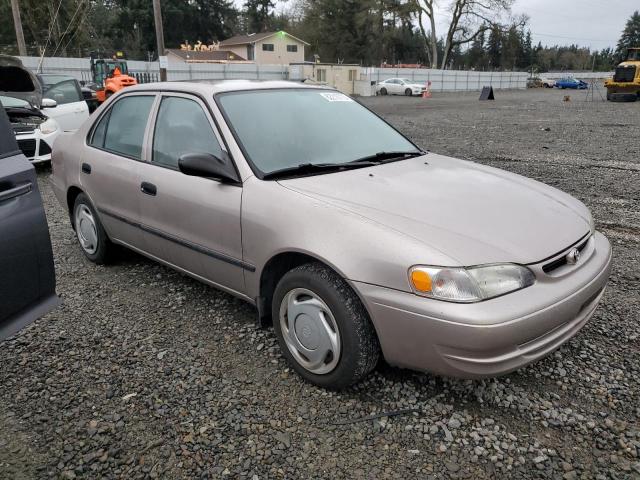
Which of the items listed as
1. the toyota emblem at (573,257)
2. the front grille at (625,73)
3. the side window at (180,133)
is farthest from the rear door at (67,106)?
the front grille at (625,73)

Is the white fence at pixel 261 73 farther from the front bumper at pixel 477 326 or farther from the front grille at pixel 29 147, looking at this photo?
the front bumper at pixel 477 326

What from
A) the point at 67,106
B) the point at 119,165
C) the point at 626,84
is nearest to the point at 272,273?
the point at 119,165

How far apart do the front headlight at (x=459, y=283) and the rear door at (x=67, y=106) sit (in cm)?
903

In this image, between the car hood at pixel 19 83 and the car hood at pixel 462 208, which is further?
the car hood at pixel 19 83

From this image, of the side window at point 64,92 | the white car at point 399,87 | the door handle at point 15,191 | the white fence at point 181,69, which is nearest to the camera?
the door handle at point 15,191

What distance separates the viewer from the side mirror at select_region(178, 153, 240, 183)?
116 inches

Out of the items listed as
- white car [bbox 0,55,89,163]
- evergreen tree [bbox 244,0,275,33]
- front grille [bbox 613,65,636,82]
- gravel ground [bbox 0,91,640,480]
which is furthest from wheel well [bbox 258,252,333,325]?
evergreen tree [bbox 244,0,275,33]

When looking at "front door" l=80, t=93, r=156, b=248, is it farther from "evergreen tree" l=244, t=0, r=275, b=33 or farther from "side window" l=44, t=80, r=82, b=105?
"evergreen tree" l=244, t=0, r=275, b=33

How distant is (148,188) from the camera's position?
3607 mm

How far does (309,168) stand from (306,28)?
234 feet

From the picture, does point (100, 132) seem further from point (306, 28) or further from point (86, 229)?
point (306, 28)

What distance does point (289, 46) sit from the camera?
6116 centimetres

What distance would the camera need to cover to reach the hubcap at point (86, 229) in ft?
14.6

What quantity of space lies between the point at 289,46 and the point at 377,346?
63.2 m
